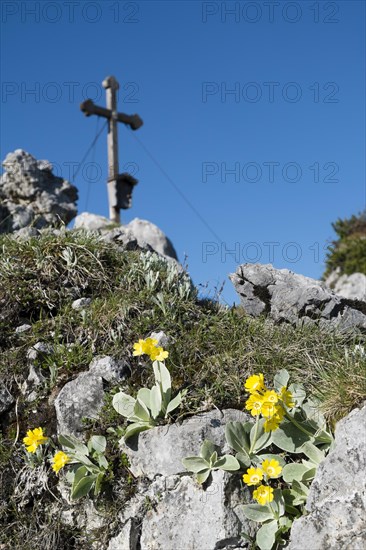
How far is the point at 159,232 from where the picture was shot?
15.4 meters

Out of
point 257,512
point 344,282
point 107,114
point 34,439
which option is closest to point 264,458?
point 257,512

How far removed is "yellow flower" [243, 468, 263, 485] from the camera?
397 cm

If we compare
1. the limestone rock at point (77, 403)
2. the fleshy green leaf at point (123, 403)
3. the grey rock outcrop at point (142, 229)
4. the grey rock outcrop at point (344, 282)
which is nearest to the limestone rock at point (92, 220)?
the grey rock outcrop at point (142, 229)

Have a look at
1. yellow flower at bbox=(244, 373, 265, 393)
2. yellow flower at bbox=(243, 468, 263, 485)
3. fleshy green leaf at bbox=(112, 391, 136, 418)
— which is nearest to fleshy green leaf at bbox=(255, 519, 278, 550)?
yellow flower at bbox=(243, 468, 263, 485)

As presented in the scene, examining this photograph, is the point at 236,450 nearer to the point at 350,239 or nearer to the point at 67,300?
the point at 67,300

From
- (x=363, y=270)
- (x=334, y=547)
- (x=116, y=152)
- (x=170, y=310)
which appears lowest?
(x=334, y=547)

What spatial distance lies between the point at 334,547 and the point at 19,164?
1018 cm

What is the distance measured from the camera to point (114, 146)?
1812cm

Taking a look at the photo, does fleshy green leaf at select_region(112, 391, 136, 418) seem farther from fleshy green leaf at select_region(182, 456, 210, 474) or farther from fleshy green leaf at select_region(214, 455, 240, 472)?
fleshy green leaf at select_region(214, 455, 240, 472)

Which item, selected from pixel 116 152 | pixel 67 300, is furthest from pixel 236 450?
pixel 116 152

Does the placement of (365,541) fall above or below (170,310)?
below

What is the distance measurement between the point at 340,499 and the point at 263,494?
479 millimetres

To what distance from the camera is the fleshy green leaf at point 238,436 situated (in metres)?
4.16

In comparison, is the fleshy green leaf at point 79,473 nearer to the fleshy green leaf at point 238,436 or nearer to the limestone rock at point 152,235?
the fleshy green leaf at point 238,436
